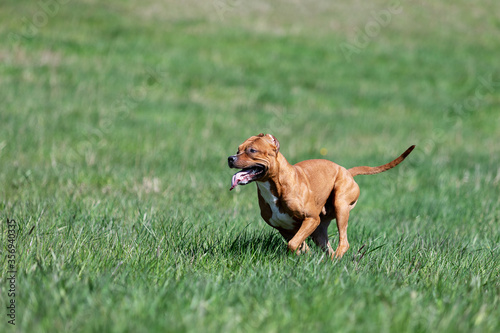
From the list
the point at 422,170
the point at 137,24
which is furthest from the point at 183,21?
the point at 422,170

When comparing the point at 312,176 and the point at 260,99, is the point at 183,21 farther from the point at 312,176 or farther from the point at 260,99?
the point at 312,176

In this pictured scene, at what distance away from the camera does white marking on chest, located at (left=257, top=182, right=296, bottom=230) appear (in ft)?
12.0

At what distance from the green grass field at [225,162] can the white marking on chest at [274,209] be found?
0.68 feet

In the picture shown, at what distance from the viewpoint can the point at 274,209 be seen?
371 cm

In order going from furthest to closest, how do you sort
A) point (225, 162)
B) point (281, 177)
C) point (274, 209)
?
point (225, 162) < point (274, 209) < point (281, 177)

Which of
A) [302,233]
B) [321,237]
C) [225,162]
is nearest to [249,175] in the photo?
[302,233]

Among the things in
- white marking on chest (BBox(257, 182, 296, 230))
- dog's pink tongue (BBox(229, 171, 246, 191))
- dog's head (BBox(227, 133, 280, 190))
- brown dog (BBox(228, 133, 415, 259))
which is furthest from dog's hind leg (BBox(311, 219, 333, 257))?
dog's pink tongue (BBox(229, 171, 246, 191))

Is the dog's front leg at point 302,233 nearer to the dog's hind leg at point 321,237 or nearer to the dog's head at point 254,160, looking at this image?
the dog's head at point 254,160

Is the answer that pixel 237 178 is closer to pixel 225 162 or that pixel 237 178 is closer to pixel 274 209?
pixel 274 209

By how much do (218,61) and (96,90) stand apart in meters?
5.33

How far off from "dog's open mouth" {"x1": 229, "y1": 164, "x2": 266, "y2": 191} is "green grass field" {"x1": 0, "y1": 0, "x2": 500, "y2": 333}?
20.3 inches

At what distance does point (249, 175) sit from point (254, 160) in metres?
0.11

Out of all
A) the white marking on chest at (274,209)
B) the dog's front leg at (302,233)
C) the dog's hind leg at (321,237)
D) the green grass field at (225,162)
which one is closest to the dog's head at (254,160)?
the white marking on chest at (274,209)

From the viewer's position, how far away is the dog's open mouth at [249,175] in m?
3.45
